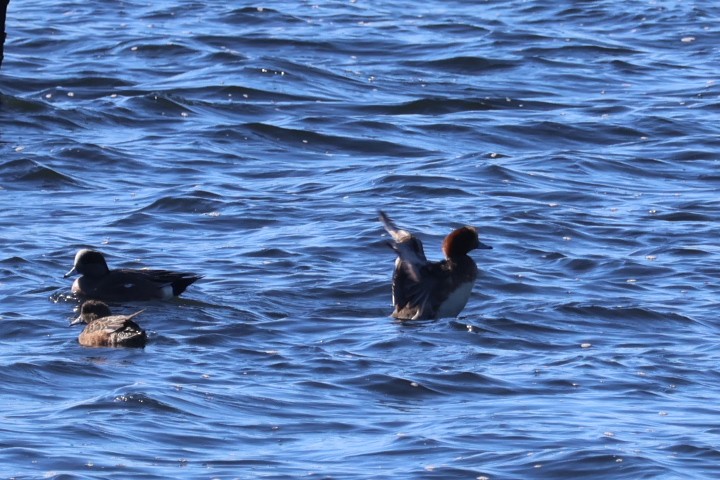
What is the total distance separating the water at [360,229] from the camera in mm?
9617

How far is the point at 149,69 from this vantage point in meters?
23.0

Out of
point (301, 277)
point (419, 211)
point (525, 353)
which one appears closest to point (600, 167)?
point (419, 211)

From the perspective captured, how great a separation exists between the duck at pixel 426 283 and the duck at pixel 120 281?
153 cm

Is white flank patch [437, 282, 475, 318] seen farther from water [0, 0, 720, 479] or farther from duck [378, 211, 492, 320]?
water [0, 0, 720, 479]

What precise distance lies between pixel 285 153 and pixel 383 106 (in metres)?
2.61

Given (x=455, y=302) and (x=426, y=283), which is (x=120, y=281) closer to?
(x=426, y=283)

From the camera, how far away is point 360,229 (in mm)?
15664

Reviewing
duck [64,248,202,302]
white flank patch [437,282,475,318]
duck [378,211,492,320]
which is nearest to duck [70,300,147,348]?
duck [64,248,202,302]

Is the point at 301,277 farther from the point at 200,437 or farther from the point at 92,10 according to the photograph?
the point at 92,10

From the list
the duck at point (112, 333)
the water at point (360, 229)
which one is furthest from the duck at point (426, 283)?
the duck at point (112, 333)

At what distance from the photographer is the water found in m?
9.62

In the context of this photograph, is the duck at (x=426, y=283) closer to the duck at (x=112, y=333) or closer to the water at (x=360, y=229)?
the water at (x=360, y=229)

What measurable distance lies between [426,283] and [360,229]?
2.82 metres

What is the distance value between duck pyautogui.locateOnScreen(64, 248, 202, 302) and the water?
273mm
